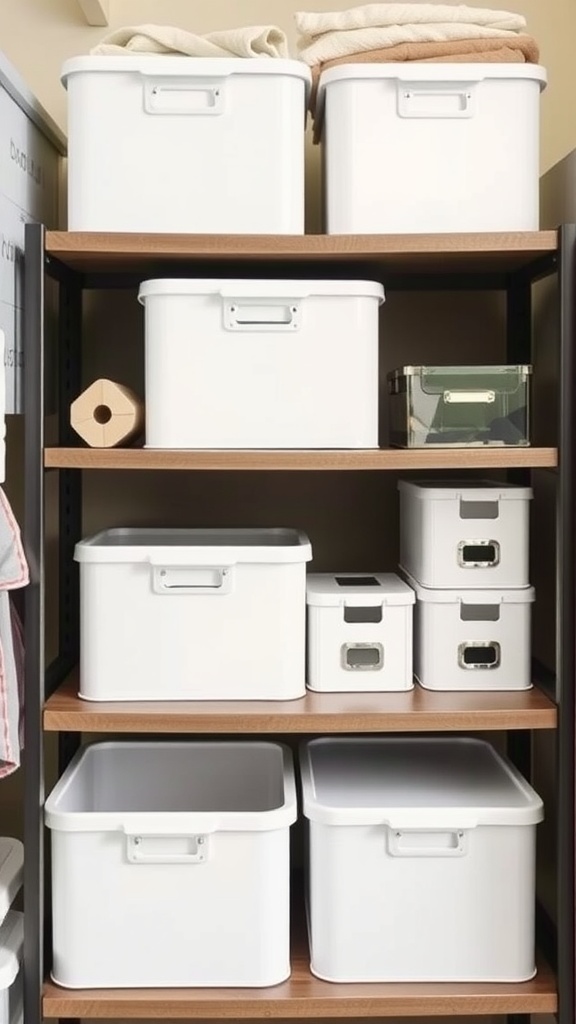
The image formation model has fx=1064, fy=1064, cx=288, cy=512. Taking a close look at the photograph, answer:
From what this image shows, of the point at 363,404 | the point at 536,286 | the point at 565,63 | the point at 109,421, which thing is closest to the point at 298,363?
the point at 363,404

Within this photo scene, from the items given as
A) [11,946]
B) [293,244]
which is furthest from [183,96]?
[11,946]

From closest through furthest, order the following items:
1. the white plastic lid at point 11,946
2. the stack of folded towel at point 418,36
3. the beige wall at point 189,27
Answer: the white plastic lid at point 11,946
the stack of folded towel at point 418,36
the beige wall at point 189,27

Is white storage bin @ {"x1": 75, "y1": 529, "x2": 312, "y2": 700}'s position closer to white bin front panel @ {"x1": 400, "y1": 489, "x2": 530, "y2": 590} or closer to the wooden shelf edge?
white bin front panel @ {"x1": 400, "y1": 489, "x2": 530, "y2": 590}

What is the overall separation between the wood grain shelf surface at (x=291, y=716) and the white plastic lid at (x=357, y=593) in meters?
0.16

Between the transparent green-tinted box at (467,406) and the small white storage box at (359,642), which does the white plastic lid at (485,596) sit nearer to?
the small white storage box at (359,642)

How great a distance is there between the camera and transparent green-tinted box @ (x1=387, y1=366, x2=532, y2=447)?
1.63 m

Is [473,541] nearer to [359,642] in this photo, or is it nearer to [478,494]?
[478,494]

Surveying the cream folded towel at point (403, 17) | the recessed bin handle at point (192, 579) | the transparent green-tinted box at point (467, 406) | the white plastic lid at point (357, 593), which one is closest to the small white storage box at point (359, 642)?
the white plastic lid at point (357, 593)

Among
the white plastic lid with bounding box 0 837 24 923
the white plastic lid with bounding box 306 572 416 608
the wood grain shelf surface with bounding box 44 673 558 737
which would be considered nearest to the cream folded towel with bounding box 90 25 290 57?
the white plastic lid with bounding box 306 572 416 608

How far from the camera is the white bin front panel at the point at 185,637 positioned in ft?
5.28

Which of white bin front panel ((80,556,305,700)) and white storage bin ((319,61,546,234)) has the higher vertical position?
white storage bin ((319,61,546,234))

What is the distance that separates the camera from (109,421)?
1.60 metres

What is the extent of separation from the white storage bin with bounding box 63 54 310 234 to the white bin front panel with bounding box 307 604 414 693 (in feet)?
1.99

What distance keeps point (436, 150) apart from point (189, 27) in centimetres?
66
